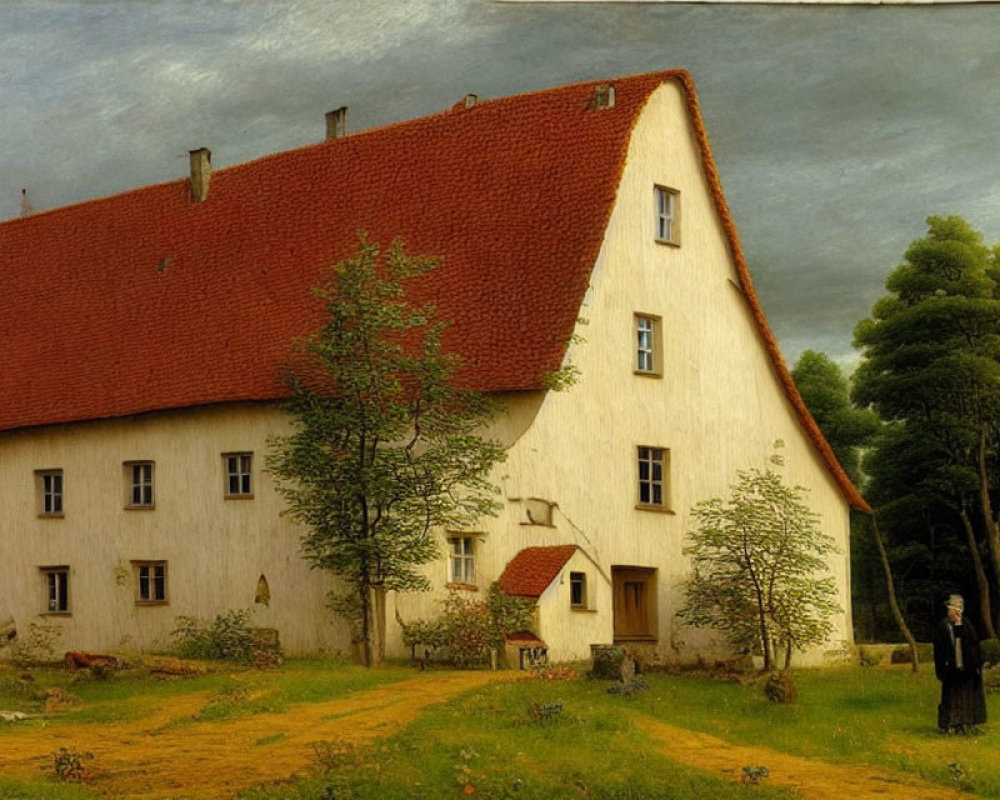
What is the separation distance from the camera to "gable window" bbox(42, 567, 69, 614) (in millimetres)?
29875

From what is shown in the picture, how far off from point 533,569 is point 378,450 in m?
3.08

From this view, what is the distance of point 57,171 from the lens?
2270 cm

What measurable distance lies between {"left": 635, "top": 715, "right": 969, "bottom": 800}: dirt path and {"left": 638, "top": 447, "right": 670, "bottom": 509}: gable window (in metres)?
8.60

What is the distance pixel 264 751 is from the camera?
18016mm

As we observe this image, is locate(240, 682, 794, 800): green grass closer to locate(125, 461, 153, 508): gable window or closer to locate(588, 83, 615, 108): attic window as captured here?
locate(125, 461, 153, 508): gable window

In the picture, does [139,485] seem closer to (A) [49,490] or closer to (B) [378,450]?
(A) [49,490]

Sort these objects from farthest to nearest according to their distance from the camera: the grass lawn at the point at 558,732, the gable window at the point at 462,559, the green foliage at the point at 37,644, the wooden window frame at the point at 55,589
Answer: the wooden window frame at the point at 55,589 → the green foliage at the point at 37,644 → the gable window at the point at 462,559 → the grass lawn at the point at 558,732

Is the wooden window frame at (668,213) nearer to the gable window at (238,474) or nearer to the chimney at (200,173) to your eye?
the gable window at (238,474)

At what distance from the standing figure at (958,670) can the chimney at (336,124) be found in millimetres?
14288

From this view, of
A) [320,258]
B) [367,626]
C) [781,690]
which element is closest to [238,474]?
[320,258]

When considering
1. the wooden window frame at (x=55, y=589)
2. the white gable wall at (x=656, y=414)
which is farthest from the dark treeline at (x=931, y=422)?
the wooden window frame at (x=55, y=589)

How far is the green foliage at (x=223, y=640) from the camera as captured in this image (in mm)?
26766

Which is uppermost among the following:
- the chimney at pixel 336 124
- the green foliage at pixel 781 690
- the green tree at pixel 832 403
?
the chimney at pixel 336 124

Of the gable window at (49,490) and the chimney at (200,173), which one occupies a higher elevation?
the chimney at (200,173)
